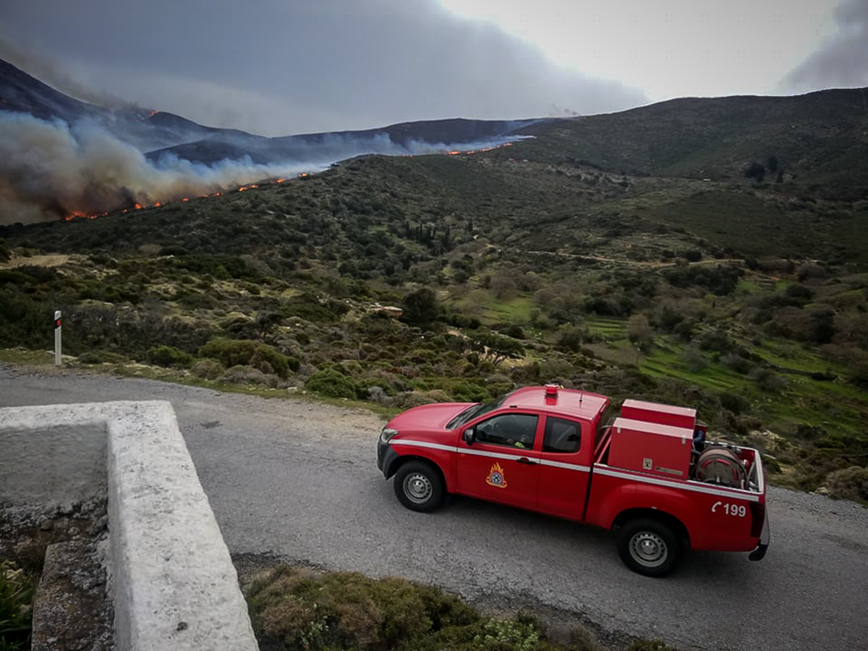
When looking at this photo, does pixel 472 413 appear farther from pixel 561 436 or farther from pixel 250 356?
pixel 250 356

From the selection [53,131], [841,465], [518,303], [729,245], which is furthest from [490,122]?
[841,465]

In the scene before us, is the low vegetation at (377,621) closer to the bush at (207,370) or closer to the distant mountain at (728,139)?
the bush at (207,370)

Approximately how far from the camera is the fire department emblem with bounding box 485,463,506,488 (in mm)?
6707

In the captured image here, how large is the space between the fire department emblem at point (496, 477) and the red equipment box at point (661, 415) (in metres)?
1.64

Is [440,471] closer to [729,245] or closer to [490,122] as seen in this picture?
[729,245]

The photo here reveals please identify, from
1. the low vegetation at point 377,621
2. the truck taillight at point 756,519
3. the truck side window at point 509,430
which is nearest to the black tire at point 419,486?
the truck side window at point 509,430

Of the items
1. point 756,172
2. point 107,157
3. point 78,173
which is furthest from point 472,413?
point 756,172

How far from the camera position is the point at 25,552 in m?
4.19

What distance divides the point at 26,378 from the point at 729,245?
2306 inches

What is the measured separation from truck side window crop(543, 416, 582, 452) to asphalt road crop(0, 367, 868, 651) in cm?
120

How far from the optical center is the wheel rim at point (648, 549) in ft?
19.8

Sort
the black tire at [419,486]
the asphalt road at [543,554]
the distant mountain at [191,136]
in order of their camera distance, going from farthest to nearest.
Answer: the distant mountain at [191,136] → the black tire at [419,486] → the asphalt road at [543,554]

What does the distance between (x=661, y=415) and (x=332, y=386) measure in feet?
27.8

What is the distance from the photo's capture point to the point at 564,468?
6359 millimetres
